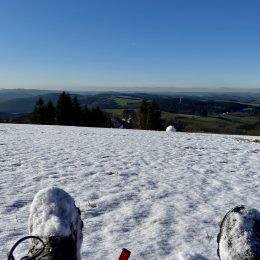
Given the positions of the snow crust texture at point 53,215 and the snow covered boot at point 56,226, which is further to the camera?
the snow crust texture at point 53,215

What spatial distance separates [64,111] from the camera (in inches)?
2183

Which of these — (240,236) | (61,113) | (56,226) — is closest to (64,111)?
(61,113)

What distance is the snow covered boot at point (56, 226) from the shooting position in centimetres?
337

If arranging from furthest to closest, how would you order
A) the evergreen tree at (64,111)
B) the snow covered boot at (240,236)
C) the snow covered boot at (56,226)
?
the evergreen tree at (64,111) < the snow covered boot at (56,226) < the snow covered boot at (240,236)

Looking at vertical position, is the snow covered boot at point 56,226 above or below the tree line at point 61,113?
above

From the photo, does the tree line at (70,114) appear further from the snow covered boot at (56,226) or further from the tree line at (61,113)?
the snow covered boot at (56,226)

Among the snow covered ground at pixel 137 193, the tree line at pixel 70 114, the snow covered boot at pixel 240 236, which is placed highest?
the snow covered boot at pixel 240 236

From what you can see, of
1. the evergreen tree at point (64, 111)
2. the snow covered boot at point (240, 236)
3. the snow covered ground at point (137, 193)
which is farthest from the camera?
the evergreen tree at point (64, 111)

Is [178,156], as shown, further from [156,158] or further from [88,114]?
[88,114]

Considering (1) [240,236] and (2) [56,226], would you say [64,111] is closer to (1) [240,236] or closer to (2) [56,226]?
(2) [56,226]

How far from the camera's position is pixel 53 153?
38.4ft

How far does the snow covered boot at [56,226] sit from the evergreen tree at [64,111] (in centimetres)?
5230

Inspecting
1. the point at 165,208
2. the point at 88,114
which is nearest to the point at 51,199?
the point at 165,208

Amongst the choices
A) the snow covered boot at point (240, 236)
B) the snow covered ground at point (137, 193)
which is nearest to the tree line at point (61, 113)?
the snow covered ground at point (137, 193)
